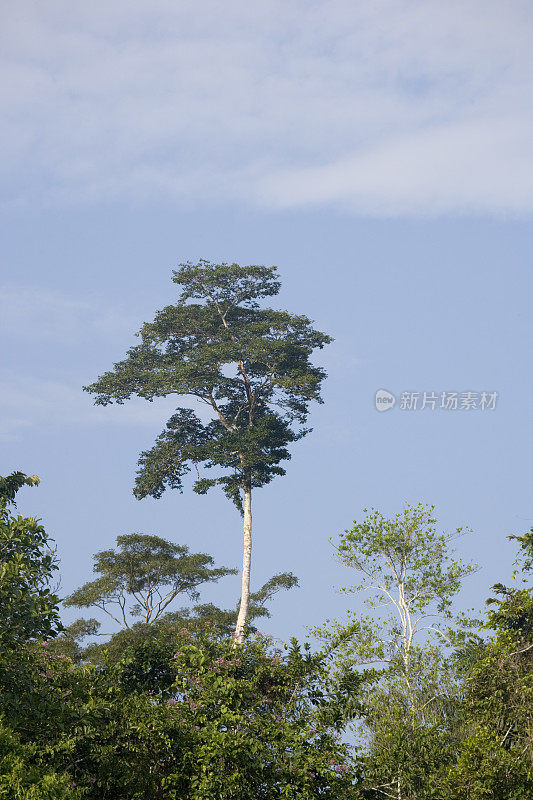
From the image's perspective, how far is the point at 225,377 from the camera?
3488 centimetres

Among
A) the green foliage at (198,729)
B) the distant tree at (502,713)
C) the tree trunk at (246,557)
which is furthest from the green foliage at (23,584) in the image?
the tree trunk at (246,557)

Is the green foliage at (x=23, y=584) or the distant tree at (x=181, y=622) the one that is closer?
the green foliage at (x=23, y=584)

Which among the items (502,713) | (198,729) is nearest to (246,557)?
(502,713)

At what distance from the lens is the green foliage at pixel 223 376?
3381 cm

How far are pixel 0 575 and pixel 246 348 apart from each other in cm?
2408

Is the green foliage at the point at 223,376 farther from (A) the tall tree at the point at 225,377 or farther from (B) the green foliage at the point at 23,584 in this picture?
(B) the green foliage at the point at 23,584

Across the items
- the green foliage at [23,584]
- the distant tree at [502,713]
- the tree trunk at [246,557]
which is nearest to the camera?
the green foliage at [23,584]

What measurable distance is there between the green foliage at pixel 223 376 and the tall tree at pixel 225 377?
0.04m

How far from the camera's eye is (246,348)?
34.5 meters

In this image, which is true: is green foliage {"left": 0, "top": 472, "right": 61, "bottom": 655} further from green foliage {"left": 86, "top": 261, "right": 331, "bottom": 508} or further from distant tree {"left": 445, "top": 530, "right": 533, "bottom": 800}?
green foliage {"left": 86, "top": 261, "right": 331, "bottom": 508}

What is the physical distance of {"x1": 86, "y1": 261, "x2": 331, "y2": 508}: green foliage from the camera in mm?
33812

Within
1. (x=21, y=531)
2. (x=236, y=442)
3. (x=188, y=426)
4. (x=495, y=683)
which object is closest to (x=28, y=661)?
(x=21, y=531)

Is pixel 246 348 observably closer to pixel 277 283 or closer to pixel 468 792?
pixel 277 283

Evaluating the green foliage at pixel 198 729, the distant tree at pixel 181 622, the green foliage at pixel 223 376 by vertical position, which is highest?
the green foliage at pixel 223 376
